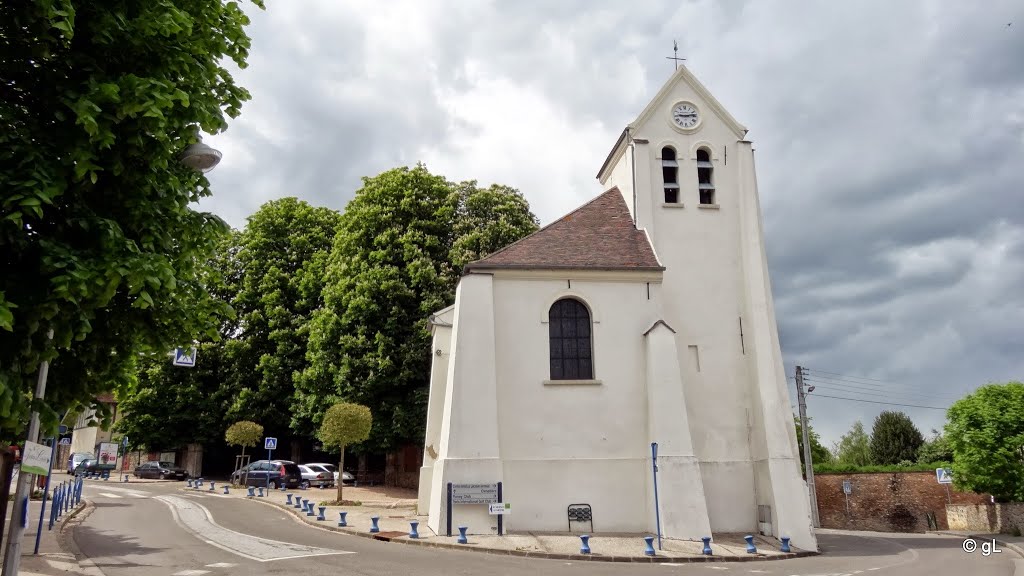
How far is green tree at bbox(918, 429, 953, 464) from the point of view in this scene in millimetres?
46562

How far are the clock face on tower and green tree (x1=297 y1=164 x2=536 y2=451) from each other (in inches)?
485

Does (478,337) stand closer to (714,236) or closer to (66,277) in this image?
(714,236)

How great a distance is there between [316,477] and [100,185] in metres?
30.8

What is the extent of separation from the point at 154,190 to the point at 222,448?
4141cm

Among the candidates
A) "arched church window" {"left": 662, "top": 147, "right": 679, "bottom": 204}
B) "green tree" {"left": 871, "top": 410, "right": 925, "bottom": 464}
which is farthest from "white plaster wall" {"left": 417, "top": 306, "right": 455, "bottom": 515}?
"green tree" {"left": 871, "top": 410, "right": 925, "bottom": 464}

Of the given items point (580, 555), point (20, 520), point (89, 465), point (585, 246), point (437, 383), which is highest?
point (585, 246)

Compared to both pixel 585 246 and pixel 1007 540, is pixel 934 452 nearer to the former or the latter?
pixel 1007 540

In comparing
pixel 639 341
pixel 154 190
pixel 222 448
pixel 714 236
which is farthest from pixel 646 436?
pixel 222 448

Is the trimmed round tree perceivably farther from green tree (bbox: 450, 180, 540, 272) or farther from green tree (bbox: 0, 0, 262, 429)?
green tree (bbox: 0, 0, 262, 429)

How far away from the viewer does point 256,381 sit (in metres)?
39.1

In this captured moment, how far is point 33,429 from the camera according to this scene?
731cm

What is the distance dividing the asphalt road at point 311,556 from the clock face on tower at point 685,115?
14.1 meters

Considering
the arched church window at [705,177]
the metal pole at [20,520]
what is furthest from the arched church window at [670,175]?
the metal pole at [20,520]

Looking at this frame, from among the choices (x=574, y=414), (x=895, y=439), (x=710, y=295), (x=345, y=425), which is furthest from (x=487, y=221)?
(x=895, y=439)
